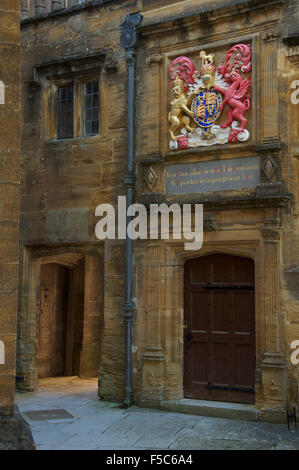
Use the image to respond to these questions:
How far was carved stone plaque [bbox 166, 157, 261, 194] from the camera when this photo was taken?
853cm

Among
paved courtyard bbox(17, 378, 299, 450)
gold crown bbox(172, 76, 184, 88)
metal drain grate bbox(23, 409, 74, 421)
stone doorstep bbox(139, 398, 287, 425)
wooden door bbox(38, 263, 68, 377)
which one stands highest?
gold crown bbox(172, 76, 184, 88)

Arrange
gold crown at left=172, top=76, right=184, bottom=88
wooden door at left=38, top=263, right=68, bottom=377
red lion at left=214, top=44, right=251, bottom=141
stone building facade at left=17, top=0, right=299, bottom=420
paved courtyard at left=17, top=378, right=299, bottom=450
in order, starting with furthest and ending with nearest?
1. wooden door at left=38, top=263, right=68, bottom=377
2. gold crown at left=172, top=76, right=184, bottom=88
3. red lion at left=214, top=44, right=251, bottom=141
4. stone building facade at left=17, top=0, right=299, bottom=420
5. paved courtyard at left=17, top=378, right=299, bottom=450

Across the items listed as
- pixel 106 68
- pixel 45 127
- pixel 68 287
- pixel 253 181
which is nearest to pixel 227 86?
pixel 253 181

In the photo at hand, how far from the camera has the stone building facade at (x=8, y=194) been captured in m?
5.18

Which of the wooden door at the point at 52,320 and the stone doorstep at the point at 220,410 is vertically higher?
the wooden door at the point at 52,320

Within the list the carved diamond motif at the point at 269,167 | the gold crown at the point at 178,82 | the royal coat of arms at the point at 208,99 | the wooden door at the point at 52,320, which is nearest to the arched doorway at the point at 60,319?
the wooden door at the point at 52,320

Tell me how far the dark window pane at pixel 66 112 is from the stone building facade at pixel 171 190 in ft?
0.07

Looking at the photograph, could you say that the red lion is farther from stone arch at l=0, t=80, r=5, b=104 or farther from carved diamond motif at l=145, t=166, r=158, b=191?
stone arch at l=0, t=80, r=5, b=104

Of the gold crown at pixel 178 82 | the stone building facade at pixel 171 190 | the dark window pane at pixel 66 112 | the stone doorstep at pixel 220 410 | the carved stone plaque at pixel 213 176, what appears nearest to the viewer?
the stone doorstep at pixel 220 410

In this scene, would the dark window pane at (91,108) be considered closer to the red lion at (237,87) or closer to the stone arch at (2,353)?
the red lion at (237,87)

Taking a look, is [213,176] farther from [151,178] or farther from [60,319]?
[60,319]

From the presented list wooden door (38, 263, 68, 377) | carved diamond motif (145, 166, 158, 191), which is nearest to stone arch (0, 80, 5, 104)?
carved diamond motif (145, 166, 158, 191)

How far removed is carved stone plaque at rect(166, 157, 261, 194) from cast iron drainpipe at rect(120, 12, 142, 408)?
650mm

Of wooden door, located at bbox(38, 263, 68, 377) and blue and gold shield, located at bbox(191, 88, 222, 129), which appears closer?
blue and gold shield, located at bbox(191, 88, 222, 129)
